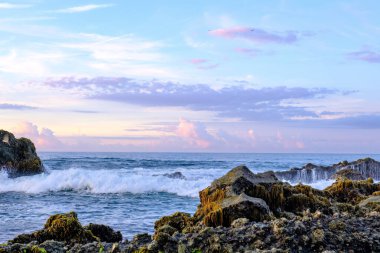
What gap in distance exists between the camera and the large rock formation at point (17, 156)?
111 feet

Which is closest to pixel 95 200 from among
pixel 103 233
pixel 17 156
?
pixel 103 233

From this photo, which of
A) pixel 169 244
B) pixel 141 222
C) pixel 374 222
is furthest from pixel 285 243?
pixel 141 222

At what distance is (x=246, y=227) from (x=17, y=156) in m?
32.6

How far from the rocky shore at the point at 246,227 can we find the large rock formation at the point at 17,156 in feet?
87.4

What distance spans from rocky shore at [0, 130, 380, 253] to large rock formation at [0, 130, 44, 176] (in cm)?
2664

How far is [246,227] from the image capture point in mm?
6176

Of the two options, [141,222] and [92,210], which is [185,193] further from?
[141,222]

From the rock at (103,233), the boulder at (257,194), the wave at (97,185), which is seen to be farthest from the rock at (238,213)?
the wave at (97,185)

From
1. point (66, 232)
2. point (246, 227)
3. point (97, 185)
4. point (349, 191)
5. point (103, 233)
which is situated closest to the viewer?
point (246, 227)

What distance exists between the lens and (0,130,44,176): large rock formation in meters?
33.9

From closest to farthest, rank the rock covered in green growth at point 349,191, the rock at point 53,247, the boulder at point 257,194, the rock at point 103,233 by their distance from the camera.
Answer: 1. the rock at point 53,247
2. the rock at point 103,233
3. the boulder at point 257,194
4. the rock covered in green growth at point 349,191

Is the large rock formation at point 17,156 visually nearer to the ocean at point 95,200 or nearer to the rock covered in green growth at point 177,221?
the ocean at point 95,200

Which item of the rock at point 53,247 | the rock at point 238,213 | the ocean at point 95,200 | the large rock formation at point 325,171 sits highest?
the rock at point 238,213

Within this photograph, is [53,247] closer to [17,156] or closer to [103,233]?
[103,233]
